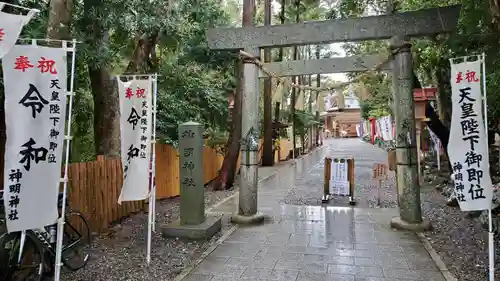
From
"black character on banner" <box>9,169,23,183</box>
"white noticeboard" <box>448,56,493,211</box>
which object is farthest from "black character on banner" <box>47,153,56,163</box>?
"white noticeboard" <box>448,56,493,211</box>

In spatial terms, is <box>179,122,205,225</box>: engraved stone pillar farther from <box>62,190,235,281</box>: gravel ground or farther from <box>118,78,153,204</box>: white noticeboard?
<box>118,78,153,204</box>: white noticeboard

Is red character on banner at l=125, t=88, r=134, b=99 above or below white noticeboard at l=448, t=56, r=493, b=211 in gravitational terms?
above

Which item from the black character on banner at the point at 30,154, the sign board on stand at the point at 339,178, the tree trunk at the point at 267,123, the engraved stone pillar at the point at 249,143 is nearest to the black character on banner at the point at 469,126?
the engraved stone pillar at the point at 249,143

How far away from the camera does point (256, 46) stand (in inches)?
311

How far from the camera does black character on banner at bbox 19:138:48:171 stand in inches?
151

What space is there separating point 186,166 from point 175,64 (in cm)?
614

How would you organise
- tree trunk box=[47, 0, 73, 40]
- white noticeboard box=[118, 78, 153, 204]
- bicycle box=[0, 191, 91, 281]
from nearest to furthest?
bicycle box=[0, 191, 91, 281] < tree trunk box=[47, 0, 73, 40] < white noticeboard box=[118, 78, 153, 204]

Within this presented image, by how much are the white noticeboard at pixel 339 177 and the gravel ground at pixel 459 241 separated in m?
2.02

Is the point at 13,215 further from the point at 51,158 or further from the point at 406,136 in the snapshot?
the point at 406,136

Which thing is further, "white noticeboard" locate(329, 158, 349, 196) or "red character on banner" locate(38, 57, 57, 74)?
"white noticeboard" locate(329, 158, 349, 196)

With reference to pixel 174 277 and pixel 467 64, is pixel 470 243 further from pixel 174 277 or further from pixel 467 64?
pixel 174 277

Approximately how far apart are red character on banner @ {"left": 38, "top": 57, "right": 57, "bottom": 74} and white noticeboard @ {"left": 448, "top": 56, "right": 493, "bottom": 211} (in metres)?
5.11

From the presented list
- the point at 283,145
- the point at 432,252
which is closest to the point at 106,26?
the point at 432,252

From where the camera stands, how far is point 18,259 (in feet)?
14.6
